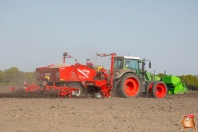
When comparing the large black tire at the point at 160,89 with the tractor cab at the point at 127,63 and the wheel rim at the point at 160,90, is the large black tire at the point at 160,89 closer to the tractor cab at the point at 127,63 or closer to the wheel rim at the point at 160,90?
the wheel rim at the point at 160,90

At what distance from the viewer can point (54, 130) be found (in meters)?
6.94

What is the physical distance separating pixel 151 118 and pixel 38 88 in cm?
873

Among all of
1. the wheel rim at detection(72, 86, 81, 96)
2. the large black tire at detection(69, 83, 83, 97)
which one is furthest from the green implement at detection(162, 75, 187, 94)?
the wheel rim at detection(72, 86, 81, 96)

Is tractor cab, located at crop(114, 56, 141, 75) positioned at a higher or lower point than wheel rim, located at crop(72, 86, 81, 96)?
higher

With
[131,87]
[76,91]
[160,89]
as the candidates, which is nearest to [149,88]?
[160,89]

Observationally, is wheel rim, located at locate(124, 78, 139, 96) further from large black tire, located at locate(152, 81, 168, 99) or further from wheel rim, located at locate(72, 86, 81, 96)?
wheel rim, located at locate(72, 86, 81, 96)

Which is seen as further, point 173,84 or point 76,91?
point 173,84

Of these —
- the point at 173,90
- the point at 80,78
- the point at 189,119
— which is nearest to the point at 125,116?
the point at 189,119

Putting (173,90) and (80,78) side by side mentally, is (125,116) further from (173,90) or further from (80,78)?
(173,90)

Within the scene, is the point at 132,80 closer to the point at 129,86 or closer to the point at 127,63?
the point at 129,86

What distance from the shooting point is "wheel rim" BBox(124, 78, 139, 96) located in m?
17.6

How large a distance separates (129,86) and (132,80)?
425 millimetres

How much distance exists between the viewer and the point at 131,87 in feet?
58.2

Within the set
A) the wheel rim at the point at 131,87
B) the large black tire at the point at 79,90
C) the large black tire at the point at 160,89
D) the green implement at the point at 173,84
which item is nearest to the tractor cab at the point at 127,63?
the wheel rim at the point at 131,87
